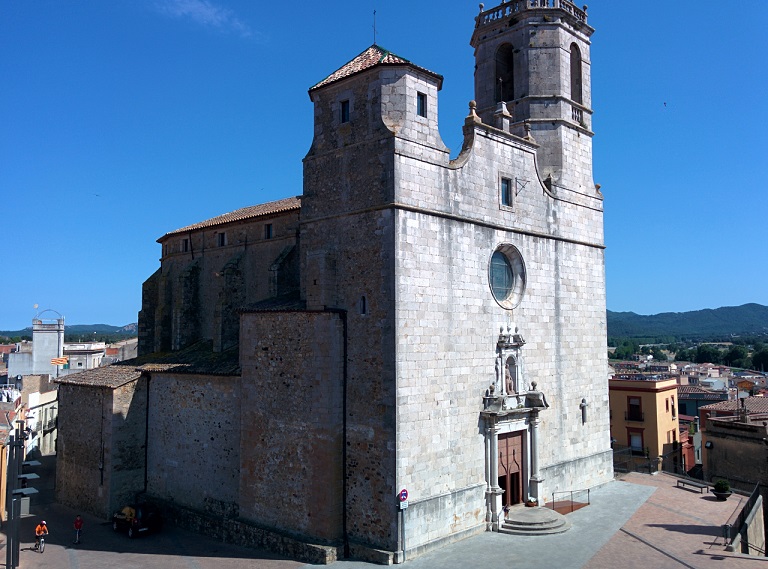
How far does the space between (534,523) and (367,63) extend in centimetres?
1498

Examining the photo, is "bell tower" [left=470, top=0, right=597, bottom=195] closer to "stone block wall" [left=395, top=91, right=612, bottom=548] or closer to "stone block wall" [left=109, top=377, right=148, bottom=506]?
"stone block wall" [left=395, top=91, right=612, bottom=548]

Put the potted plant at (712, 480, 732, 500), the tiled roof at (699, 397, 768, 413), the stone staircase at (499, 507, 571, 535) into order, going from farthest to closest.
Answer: the tiled roof at (699, 397, 768, 413) < the potted plant at (712, 480, 732, 500) < the stone staircase at (499, 507, 571, 535)

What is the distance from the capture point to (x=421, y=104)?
59.8ft

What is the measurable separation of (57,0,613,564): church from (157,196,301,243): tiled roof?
0.40m

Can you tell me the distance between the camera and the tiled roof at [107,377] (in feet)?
80.0

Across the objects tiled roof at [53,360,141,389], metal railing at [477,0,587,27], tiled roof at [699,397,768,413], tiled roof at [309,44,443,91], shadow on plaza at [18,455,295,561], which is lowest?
shadow on plaza at [18,455,295,561]

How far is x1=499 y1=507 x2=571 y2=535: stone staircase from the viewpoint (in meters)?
18.1

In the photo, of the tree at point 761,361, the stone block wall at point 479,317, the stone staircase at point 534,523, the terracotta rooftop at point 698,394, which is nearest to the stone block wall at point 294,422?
the stone block wall at point 479,317

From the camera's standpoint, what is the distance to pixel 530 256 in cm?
2152

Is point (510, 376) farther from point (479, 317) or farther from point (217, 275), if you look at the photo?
Answer: point (217, 275)

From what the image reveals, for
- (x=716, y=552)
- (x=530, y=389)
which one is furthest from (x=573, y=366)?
(x=716, y=552)

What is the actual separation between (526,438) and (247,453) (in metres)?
9.32

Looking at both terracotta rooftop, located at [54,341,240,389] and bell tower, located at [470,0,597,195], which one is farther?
bell tower, located at [470,0,597,195]

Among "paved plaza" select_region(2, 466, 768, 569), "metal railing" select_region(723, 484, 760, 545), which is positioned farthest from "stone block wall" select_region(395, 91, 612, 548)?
"metal railing" select_region(723, 484, 760, 545)
